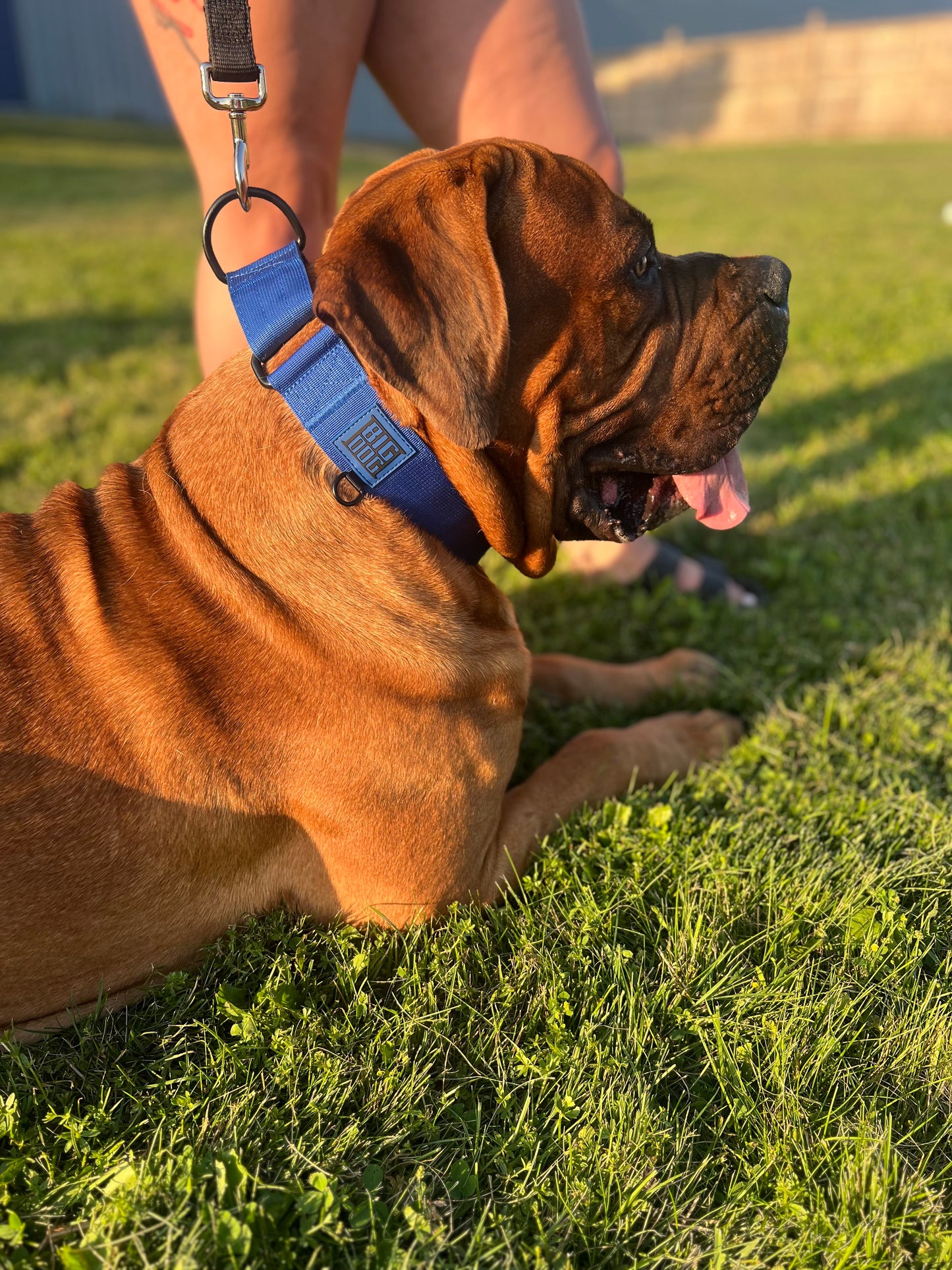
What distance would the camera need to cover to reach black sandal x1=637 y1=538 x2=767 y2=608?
4141 mm

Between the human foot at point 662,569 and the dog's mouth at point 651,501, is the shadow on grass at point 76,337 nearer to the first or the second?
the human foot at point 662,569

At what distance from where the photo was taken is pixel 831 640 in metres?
3.78

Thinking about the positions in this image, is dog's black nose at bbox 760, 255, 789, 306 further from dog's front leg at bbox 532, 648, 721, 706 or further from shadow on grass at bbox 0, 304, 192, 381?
shadow on grass at bbox 0, 304, 192, 381

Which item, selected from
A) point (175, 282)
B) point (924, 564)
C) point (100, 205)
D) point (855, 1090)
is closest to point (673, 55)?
point (100, 205)

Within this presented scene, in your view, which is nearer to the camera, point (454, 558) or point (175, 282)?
point (454, 558)

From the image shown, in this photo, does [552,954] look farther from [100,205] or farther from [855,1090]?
[100,205]

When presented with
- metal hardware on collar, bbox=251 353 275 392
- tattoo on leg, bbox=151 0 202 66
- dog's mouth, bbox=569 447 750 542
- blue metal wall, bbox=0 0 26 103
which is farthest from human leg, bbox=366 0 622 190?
blue metal wall, bbox=0 0 26 103

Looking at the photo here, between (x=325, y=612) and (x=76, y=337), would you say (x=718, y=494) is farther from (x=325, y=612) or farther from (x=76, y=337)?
(x=76, y=337)

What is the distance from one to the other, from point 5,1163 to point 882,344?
7931mm

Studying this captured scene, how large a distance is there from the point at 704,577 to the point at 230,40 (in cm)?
259

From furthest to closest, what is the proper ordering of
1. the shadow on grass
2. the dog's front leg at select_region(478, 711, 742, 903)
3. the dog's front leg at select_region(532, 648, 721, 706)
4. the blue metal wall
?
the blue metal wall, the shadow on grass, the dog's front leg at select_region(532, 648, 721, 706), the dog's front leg at select_region(478, 711, 742, 903)

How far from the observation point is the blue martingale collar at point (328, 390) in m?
2.17

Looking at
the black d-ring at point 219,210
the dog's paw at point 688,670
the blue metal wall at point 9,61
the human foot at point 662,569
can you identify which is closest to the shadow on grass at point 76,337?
the human foot at point 662,569

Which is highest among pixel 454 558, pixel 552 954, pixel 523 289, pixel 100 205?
pixel 523 289
